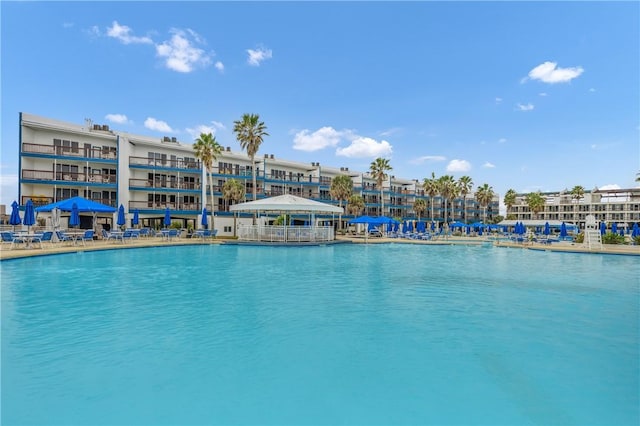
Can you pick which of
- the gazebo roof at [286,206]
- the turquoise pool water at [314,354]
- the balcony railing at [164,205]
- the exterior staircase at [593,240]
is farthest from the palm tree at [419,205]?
the turquoise pool water at [314,354]

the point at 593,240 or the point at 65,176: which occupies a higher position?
the point at 65,176

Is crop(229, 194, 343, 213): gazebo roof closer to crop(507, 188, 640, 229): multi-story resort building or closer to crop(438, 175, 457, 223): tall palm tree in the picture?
crop(438, 175, 457, 223): tall palm tree

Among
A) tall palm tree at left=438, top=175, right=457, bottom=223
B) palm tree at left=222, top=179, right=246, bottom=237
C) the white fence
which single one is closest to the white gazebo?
the white fence

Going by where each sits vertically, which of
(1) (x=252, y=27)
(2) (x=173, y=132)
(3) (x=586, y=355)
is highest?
(1) (x=252, y=27)

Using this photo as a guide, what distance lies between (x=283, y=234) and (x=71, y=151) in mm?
24478

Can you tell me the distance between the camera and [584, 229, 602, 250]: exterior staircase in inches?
1150

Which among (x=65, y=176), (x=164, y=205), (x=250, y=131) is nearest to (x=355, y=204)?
(x=250, y=131)

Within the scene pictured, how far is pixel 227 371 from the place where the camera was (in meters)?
5.61

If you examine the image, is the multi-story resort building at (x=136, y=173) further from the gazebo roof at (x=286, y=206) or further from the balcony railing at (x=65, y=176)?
the gazebo roof at (x=286, y=206)

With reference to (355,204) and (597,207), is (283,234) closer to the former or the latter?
(355,204)

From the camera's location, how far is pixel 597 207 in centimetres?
9025

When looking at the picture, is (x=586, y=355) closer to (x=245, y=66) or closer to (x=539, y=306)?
(x=539, y=306)

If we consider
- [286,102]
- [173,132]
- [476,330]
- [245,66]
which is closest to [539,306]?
[476,330]

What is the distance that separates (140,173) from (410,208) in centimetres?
5407
